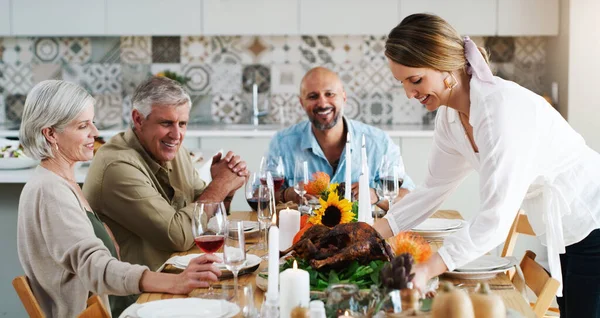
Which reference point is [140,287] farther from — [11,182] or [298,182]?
[11,182]

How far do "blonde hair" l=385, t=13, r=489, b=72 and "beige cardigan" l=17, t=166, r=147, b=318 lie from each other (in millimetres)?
859

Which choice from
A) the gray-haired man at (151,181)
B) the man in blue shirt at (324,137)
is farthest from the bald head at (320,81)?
the gray-haired man at (151,181)

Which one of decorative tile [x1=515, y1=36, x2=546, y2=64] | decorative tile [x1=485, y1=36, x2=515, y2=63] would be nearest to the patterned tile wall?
decorative tile [x1=485, y1=36, x2=515, y2=63]

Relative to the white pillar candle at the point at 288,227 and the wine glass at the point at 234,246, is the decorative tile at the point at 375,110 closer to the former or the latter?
the white pillar candle at the point at 288,227

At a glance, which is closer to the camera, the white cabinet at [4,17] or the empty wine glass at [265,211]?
the empty wine glass at [265,211]

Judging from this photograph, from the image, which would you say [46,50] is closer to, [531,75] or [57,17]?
[57,17]

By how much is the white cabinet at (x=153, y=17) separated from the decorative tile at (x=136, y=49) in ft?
1.33

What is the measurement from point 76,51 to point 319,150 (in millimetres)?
3169

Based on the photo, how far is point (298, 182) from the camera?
277 centimetres

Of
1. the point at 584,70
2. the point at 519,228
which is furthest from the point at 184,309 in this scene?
the point at 584,70

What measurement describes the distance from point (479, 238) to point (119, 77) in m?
4.72

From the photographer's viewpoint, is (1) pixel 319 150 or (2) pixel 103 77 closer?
(1) pixel 319 150

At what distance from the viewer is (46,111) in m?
2.21

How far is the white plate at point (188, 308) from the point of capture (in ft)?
5.47
